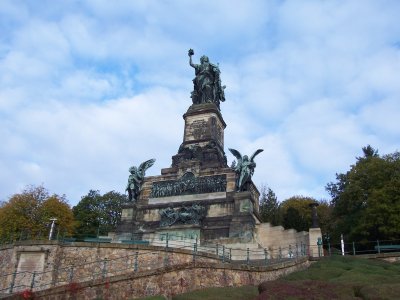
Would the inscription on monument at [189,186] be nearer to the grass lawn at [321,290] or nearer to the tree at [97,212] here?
the grass lawn at [321,290]

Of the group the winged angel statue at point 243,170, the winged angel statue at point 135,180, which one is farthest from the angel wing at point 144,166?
the winged angel statue at point 243,170

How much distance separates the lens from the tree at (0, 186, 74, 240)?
40844 millimetres

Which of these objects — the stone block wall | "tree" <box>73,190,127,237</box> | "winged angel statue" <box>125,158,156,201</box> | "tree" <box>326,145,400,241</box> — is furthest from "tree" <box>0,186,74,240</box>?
"tree" <box>326,145,400,241</box>

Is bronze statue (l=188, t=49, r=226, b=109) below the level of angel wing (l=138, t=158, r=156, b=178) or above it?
above

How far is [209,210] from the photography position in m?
29.1

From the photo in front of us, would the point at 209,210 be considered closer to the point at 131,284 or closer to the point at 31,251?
the point at 31,251

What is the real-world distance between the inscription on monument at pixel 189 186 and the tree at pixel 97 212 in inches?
773

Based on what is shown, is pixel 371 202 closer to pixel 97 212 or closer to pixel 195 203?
A: pixel 195 203

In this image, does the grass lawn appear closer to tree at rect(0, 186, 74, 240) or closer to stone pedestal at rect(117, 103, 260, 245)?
stone pedestal at rect(117, 103, 260, 245)

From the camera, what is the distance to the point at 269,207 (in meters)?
45.2

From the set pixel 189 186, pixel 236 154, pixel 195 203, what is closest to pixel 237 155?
pixel 236 154

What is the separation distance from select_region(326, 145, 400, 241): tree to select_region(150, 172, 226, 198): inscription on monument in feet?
37.4

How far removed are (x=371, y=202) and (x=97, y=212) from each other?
3143 cm

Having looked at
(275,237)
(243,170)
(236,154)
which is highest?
(236,154)
